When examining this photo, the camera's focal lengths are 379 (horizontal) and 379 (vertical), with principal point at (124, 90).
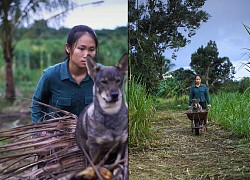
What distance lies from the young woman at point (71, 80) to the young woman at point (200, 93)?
52 cm

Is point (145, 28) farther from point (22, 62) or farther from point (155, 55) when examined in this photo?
point (22, 62)

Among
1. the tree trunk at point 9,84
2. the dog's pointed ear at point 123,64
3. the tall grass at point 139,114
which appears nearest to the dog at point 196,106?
the tall grass at point 139,114

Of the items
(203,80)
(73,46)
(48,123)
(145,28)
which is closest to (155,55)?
(145,28)

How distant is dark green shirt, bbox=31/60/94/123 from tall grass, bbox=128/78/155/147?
22cm

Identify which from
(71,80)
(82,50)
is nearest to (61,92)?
(71,80)

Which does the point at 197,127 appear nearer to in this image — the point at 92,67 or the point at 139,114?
the point at 139,114

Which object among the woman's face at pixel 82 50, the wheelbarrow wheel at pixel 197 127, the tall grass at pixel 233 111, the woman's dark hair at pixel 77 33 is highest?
the woman's dark hair at pixel 77 33

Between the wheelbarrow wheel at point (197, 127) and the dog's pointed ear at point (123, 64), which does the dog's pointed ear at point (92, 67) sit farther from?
the wheelbarrow wheel at point (197, 127)

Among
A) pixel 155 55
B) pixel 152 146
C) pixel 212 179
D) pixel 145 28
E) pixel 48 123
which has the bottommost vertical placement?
pixel 212 179

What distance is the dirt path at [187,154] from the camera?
5.80ft

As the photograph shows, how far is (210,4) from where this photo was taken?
5.80 ft

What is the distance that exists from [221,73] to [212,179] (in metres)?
0.50

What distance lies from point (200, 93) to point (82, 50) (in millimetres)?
615

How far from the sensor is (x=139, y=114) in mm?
1767
